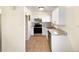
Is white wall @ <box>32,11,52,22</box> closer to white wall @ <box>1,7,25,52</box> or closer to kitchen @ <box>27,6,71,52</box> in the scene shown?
kitchen @ <box>27,6,71,52</box>

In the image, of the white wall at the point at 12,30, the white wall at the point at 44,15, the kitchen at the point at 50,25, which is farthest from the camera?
the white wall at the point at 44,15

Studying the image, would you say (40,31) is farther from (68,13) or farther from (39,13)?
(68,13)

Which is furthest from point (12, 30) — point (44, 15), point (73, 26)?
point (73, 26)

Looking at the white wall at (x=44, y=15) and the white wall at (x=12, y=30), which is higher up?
the white wall at (x=44, y=15)

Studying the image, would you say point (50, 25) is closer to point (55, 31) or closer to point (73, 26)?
point (55, 31)

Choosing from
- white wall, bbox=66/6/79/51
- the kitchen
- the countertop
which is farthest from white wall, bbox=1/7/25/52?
white wall, bbox=66/6/79/51

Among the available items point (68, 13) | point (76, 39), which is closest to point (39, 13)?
point (68, 13)

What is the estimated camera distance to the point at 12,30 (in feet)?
4.34

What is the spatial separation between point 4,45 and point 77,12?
100 cm

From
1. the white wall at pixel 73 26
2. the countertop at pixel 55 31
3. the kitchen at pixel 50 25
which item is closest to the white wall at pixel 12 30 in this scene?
the kitchen at pixel 50 25

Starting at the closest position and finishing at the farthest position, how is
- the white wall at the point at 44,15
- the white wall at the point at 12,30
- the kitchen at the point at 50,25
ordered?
the white wall at the point at 12,30 < the kitchen at the point at 50,25 < the white wall at the point at 44,15

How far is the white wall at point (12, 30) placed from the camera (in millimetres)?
1259

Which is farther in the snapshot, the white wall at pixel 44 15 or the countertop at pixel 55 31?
the white wall at pixel 44 15

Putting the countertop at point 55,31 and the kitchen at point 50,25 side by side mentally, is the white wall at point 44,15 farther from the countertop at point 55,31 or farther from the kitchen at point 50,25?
the countertop at point 55,31
